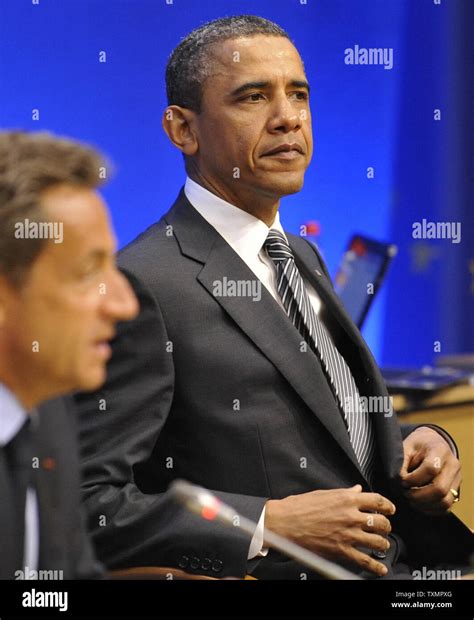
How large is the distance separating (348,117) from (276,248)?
649 millimetres

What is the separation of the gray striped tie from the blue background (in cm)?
39

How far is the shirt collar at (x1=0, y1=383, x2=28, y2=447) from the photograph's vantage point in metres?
1.19

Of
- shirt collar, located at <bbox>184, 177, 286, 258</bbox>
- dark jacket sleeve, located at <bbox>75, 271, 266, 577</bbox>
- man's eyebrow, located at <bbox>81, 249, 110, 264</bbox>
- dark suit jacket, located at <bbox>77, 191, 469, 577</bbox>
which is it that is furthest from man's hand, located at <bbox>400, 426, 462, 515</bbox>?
man's eyebrow, located at <bbox>81, 249, 110, 264</bbox>

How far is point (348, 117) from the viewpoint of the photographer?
8.35 ft

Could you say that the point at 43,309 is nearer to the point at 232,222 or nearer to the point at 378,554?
the point at 232,222

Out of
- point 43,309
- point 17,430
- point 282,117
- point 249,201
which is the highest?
point 282,117

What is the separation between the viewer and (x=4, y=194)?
45.2 inches

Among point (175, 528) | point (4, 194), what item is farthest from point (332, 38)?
point (4, 194)

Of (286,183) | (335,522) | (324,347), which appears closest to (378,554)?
(335,522)

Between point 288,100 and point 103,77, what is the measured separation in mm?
488

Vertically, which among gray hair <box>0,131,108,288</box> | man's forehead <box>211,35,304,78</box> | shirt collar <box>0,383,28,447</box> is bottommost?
shirt collar <box>0,383,28,447</box>

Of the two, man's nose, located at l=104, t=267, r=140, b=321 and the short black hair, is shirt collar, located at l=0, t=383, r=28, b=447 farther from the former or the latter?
the short black hair

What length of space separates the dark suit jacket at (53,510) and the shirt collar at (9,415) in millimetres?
25

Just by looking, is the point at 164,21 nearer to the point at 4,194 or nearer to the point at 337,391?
the point at 337,391
